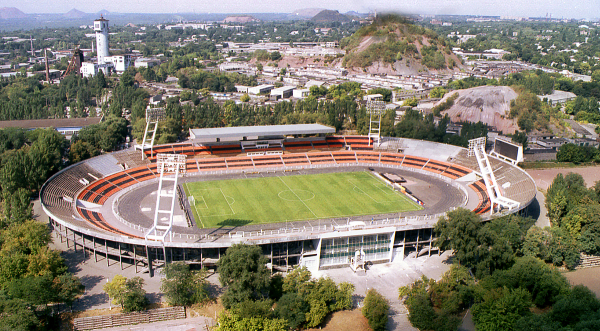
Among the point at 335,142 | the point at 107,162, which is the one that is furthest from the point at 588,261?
the point at 107,162

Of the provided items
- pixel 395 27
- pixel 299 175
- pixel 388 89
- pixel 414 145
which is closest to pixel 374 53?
pixel 388 89

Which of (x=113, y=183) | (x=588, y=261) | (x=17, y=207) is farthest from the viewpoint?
(x=113, y=183)

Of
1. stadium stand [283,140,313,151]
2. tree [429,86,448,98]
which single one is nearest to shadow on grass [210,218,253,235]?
stadium stand [283,140,313,151]

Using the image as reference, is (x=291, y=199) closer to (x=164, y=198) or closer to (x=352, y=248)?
(x=352, y=248)

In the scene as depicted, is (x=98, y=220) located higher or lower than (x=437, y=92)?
lower

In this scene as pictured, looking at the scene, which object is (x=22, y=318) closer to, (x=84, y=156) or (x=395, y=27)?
(x=84, y=156)

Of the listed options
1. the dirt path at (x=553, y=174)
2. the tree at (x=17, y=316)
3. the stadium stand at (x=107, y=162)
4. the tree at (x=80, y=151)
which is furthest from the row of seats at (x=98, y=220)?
the dirt path at (x=553, y=174)

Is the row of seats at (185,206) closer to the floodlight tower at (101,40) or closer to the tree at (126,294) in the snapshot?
the tree at (126,294)
